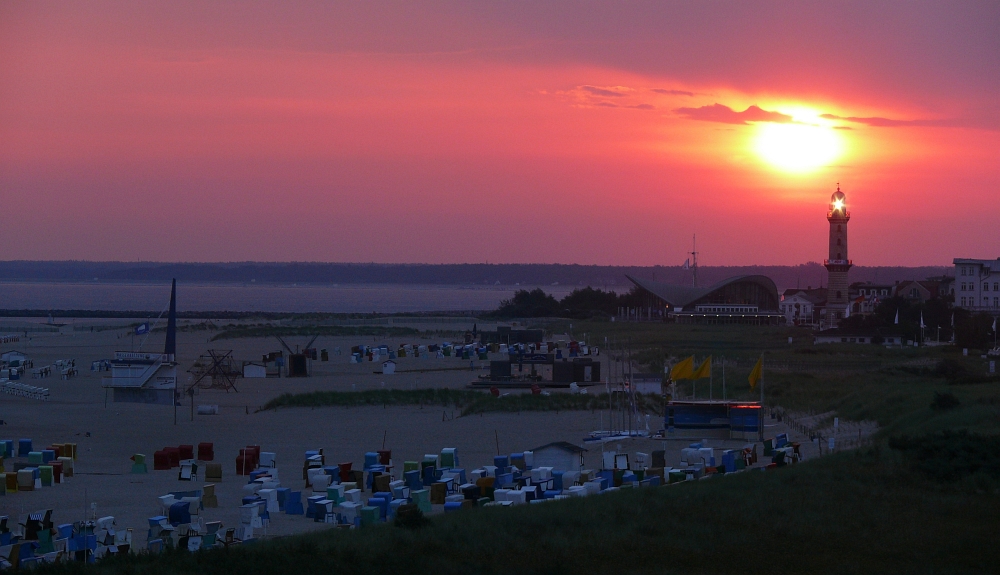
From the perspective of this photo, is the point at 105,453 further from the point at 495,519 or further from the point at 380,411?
the point at 495,519

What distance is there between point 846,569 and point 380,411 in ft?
58.8

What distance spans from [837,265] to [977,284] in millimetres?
10358

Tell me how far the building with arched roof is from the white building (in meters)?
16.7

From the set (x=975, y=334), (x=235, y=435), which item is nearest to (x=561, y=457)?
(x=235, y=435)

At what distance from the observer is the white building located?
63688 mm

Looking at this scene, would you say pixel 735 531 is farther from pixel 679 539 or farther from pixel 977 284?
pixel 977 284

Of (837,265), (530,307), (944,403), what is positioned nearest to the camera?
(944,403)

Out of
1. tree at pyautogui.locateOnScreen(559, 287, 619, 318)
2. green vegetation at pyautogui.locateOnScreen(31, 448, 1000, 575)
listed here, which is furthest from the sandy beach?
tree at pyautogui.locateOnScreen(559, 287, 619, 318)

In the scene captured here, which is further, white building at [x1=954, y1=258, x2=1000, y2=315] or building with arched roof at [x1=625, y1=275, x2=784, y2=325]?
building with arched roof at [x1=625, y1=275, x2=784, y2=325]

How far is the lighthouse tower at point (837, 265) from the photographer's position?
71688 millimetres

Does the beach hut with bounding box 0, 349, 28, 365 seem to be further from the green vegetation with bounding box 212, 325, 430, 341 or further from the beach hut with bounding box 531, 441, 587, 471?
the beach hut with bounding box 531, 441, 587, 471

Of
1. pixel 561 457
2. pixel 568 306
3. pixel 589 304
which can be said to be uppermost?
pixel 589 304

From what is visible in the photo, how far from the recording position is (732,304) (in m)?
84.9

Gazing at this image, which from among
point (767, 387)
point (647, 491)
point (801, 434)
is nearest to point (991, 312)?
point (767, 387)
